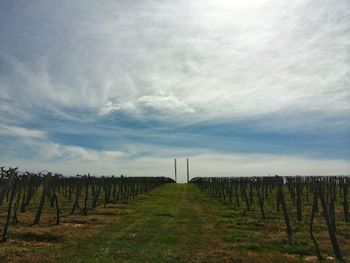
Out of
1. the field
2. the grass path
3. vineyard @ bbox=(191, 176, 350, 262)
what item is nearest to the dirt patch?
the field

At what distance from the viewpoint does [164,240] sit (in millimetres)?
16266

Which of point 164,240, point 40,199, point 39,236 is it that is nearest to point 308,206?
point 164,240

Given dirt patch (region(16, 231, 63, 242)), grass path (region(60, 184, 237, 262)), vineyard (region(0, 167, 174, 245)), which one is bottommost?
grass path (region(60, 184, 237, 262))

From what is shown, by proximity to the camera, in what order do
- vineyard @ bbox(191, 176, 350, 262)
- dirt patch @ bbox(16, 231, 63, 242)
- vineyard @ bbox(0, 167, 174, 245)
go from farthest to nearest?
vineyard @ bbox(0, 167, 174, 245)
dirt patch @ bbox(16, 231, 63, 242)
vineyard @ bbox(191, 176, 350, 262)

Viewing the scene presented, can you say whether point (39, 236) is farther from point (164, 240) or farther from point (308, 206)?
point (308, 206)

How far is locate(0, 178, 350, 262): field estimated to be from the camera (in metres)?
13.0

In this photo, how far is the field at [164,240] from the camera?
13031 mm

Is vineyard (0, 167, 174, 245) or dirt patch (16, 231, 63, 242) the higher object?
vineyard (0, 167, 174, 245)

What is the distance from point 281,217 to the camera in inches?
963

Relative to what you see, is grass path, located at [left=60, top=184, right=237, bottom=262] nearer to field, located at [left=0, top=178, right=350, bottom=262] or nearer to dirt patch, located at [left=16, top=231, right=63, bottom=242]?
field, located at [left=0, top=178, right=350, bottom=262]

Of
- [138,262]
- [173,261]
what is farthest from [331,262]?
[138,262]

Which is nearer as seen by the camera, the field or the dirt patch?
the field

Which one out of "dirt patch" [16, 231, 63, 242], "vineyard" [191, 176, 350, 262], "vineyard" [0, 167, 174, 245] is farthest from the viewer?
"vineyard" [0, 167, 174, 245]

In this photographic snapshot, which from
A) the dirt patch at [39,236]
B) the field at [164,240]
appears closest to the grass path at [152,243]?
the field at [164,240]
